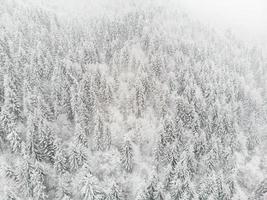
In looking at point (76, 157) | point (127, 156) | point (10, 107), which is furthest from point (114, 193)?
point (10, 107)

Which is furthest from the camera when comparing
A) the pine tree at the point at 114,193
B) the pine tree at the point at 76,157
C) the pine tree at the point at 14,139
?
the pine tree at the point at 76,157

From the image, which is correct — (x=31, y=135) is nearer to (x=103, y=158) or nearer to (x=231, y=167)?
(x=103, y=158)

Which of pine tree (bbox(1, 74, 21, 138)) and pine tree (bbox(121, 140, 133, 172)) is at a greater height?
pine tree (bbox(1, 74, 21, 138))

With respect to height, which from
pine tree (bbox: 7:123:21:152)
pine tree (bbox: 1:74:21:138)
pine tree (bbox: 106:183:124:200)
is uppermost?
pine tree (bbox: 1:74:21:138)

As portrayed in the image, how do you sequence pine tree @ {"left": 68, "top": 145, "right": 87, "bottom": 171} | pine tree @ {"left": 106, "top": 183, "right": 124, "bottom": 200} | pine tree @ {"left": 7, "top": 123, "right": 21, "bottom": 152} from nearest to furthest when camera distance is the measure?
1. pine tree @ {"left": 106, "top": 183, "right": 124, "bottom": 200}
2. pine tree @ {"left": 7, "top": 123, "right": 21, "bottom": 152}
3. pine tree @ {"left": 68, "top": 145, "right": 87, "bottom": 171}

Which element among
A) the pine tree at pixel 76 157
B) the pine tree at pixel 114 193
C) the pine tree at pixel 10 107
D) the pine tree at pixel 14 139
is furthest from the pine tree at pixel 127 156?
the pine tree at pixel 10 107

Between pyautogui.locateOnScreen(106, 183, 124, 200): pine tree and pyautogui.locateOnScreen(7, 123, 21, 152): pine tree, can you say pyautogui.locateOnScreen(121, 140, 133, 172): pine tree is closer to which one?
pyautogui.locateOnScreen(106, 183, 124, 200): pine tree

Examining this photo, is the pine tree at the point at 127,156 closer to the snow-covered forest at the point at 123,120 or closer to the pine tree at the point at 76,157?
the snow-covered forest at the point at 123,120

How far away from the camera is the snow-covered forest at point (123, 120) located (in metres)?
61.6

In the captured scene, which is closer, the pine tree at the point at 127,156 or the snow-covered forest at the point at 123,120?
the snow-covered forest at the point at 123,120

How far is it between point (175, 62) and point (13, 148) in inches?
2498

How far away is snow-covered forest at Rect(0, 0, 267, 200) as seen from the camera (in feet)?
202

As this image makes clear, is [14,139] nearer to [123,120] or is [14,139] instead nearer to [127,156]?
[127,156]

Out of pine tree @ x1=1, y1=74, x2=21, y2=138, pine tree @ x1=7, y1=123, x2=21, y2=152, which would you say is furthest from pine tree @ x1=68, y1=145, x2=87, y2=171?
pine tree @ x1=1, y1=74, x2=21, y2=138
